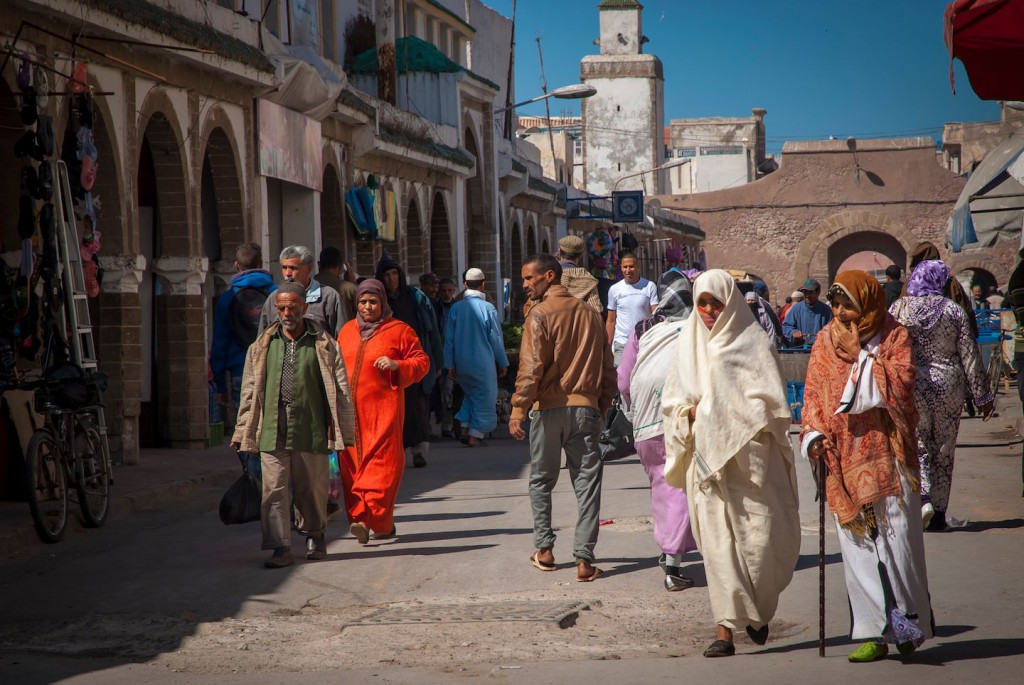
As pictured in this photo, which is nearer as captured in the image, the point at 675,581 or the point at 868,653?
the point at 868,653

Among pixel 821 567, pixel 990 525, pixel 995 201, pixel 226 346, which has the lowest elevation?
pixel 990 525

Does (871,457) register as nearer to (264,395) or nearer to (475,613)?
(475,613)

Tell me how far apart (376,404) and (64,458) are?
2.00 metres

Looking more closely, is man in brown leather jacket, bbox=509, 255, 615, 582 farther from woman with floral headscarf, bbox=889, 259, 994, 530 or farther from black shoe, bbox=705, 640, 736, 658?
woman with floral headscarf, bbox=889, 259, 994, 530

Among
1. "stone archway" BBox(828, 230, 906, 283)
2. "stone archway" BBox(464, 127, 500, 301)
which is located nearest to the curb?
"stone archway" BBox(464, 127, 500, 301)

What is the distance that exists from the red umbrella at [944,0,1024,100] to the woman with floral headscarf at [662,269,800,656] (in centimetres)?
158

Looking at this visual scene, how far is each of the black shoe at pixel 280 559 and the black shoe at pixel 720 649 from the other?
2907 millimetres

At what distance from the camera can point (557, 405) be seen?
738 centimetres

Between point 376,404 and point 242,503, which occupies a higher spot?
point 376,404

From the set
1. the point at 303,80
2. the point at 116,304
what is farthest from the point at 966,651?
the point at 303,80

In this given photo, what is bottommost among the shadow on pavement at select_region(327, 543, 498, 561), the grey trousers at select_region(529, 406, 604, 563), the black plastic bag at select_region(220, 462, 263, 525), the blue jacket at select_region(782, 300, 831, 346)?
the shadow on pavement at select_region(327, 543, 498, 561)

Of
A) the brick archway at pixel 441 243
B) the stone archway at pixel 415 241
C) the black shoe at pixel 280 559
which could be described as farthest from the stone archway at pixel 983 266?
the black shoe at pixel 280 559

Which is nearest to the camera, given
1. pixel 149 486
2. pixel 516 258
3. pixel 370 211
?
pixel 149 486

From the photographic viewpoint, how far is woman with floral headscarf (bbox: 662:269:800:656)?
5543 millimetres
